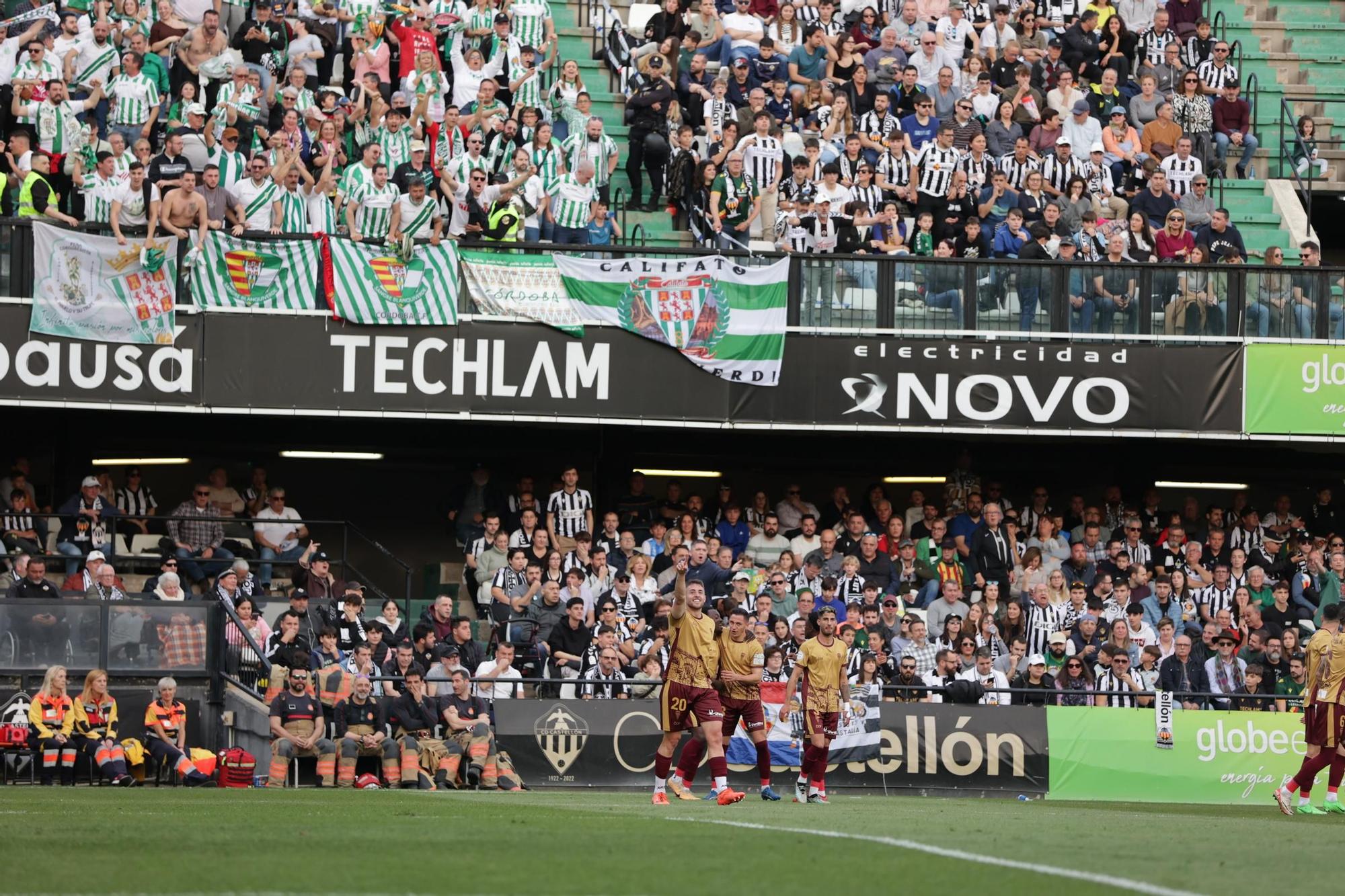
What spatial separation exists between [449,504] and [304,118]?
503 cm

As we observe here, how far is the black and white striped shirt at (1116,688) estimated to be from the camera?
72.6ft

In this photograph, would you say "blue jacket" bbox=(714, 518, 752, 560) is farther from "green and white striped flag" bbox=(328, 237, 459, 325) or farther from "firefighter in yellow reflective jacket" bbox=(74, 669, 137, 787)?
"firefighter in yellow reflective jacket" bbox=(74, 669, 137, 787)

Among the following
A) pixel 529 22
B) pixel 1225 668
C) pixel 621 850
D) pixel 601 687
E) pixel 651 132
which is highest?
pixel 529 22

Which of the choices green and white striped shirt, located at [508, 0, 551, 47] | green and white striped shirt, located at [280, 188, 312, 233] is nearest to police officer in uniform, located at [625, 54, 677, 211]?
green and white striped shirt, located at [508, 0, 551, 47]

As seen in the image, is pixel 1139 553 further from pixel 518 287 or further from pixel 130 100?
pixel 130 100

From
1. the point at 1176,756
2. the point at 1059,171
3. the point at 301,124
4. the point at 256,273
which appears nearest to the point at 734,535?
the point at 1176,756

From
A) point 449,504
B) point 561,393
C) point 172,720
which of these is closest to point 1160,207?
point 561,393

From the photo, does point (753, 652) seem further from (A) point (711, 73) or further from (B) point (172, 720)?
(A) point (711, 73)

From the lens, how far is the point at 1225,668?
22562 mm

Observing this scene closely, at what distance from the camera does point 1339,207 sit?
1178 inches

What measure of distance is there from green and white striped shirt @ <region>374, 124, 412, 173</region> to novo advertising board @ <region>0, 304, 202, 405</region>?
2.88 metres

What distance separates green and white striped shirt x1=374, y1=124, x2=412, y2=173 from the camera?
23906 millimetres

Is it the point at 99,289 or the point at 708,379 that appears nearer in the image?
the point at 99,289

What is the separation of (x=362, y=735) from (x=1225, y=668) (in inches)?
372
